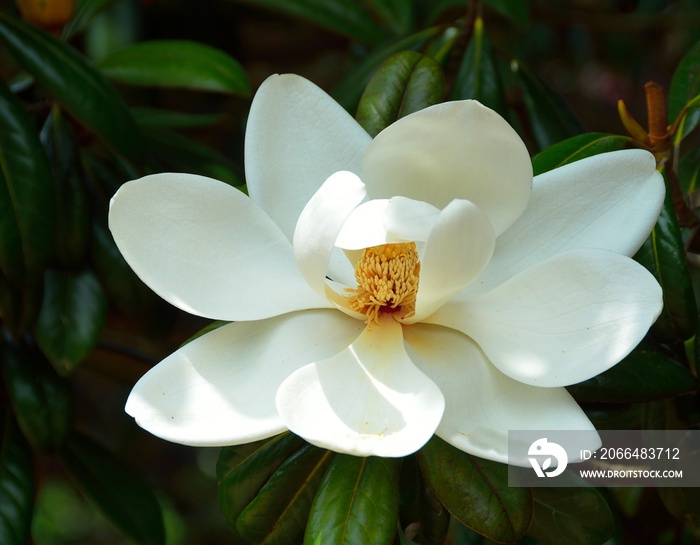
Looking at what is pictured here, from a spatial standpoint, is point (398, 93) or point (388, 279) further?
point (398, 93)

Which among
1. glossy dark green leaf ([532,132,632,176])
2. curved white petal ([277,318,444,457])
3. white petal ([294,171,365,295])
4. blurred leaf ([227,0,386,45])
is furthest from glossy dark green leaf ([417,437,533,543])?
blurred leaf ([227,0,386,45])

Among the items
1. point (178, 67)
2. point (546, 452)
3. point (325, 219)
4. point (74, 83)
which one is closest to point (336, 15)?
point (178, 67)

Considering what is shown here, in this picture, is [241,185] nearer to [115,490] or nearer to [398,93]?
[398,93]

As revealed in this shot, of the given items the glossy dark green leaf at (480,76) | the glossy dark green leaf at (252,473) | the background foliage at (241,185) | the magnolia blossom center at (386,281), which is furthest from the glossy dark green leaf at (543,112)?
the glossy dark green leaf at (252,473)

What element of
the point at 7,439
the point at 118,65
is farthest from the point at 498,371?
the point at 118,65

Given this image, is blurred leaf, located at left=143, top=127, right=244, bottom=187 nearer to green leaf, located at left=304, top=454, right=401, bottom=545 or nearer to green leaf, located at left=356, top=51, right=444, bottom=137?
green leaf, located at left=356, top=51, right=444, bottom=137

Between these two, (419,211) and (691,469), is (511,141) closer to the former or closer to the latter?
(419,211)
